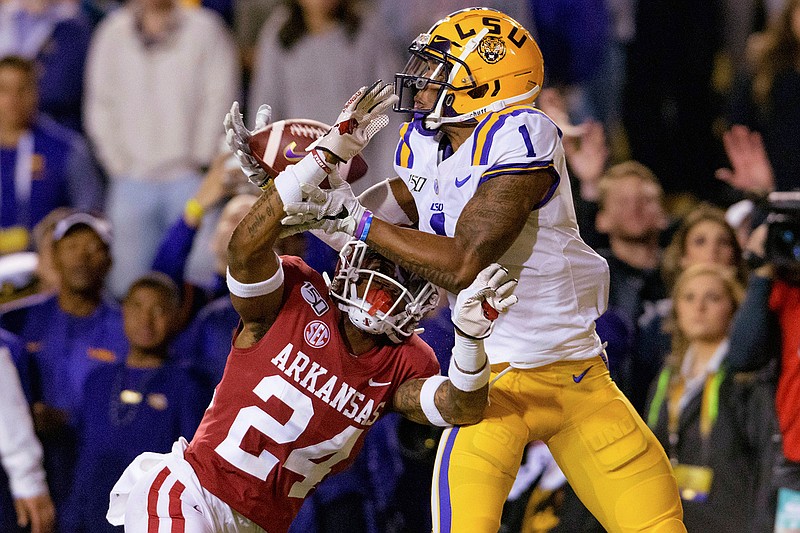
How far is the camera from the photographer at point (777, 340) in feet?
16.2

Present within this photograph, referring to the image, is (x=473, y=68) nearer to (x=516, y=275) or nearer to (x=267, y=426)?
(x=516, y=275)

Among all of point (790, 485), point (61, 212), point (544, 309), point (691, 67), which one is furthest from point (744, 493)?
point (61, 212)

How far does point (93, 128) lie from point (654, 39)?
2916mm

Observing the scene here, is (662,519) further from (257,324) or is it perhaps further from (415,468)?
(415,468)

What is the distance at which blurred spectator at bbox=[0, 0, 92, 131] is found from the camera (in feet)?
24.2

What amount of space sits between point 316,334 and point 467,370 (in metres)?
0.50

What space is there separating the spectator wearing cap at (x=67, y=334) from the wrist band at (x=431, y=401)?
2164 mm

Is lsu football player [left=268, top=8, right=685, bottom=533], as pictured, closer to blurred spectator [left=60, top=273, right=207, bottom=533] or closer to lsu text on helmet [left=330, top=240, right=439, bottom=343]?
lsu text on helmet [left=330, top=240, right=439, bottom=343]

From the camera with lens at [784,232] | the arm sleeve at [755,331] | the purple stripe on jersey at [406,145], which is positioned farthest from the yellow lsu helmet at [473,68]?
the arm sleeve at [755,331]

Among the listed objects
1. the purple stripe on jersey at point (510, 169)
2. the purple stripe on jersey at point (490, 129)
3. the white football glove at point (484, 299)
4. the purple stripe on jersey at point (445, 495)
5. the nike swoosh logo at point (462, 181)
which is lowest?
the purple stripe on jersey at point (445, 495)

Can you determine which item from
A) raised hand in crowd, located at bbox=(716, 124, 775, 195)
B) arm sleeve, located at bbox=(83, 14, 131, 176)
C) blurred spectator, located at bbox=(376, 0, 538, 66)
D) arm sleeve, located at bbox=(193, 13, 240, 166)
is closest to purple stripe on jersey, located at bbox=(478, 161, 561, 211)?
raised hand in crowd, located at bbox=(716, 124, 775, 195)

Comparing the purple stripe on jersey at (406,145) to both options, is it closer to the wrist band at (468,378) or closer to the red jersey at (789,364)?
the wrist band at (468,378)

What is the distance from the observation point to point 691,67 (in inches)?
278

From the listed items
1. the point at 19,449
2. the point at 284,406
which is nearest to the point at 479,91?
the point at 284,406
